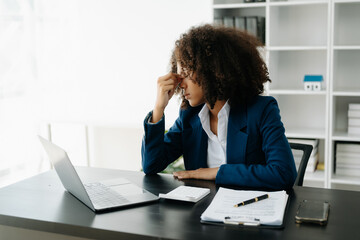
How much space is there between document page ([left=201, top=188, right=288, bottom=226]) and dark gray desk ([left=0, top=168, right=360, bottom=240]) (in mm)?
29

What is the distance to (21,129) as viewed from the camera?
12.1ft

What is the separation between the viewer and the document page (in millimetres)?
1171

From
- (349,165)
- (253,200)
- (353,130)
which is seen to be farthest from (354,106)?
(253,200)

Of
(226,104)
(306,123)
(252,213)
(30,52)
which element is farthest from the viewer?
(30,52)

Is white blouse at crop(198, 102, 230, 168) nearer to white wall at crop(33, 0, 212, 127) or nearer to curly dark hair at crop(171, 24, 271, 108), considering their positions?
curly dark hair at crop(171, 24, 271, 108)

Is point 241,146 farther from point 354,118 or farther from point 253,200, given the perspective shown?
point 354,118

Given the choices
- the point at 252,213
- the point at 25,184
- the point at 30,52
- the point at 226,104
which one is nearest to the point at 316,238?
the point at 252,213

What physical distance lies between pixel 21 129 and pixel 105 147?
789 mm

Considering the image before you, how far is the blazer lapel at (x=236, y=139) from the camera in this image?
1.70 metres

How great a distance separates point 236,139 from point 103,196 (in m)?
0.58

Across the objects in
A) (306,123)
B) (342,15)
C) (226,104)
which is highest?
(342,15)

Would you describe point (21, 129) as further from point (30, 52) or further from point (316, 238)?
point (316, 238)

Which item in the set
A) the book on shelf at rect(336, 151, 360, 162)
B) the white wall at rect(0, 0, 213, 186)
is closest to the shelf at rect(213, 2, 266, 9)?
the white wall at rect(0, 0, 213, 186)

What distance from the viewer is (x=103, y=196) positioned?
4.71 ft
